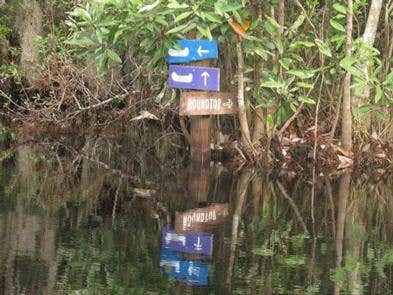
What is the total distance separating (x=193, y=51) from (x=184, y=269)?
18.5 ft

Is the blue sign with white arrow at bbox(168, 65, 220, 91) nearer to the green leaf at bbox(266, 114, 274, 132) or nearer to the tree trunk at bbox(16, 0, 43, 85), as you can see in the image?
the green leaf at bbox(266, 114, 274, 132)

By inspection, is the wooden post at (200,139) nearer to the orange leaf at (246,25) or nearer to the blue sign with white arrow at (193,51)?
the blue sign with white arrow at (193,51)

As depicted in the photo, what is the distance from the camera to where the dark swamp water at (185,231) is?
19.2 feet

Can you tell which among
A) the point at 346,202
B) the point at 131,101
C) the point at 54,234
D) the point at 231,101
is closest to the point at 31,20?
the point at 131,101

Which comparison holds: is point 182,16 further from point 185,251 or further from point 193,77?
point 185,251

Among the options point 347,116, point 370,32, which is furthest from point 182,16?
point 347,116

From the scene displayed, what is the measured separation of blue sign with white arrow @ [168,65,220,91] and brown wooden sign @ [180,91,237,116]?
14 centimetres

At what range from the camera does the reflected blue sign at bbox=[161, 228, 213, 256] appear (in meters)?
6.78

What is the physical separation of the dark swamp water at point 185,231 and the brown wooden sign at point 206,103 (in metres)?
0.86

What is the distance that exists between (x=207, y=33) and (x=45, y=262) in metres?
5.09

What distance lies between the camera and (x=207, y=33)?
1053 cm

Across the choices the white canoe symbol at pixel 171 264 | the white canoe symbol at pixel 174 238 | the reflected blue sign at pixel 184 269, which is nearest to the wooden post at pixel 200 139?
the white canoe symbol at pixel 174 238

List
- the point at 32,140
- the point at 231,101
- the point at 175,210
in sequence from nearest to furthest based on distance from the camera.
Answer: the point at 175,210 → the point at 231,101 → the point at 32,140

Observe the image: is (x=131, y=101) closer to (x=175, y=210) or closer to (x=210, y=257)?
(x=175, y=210)
